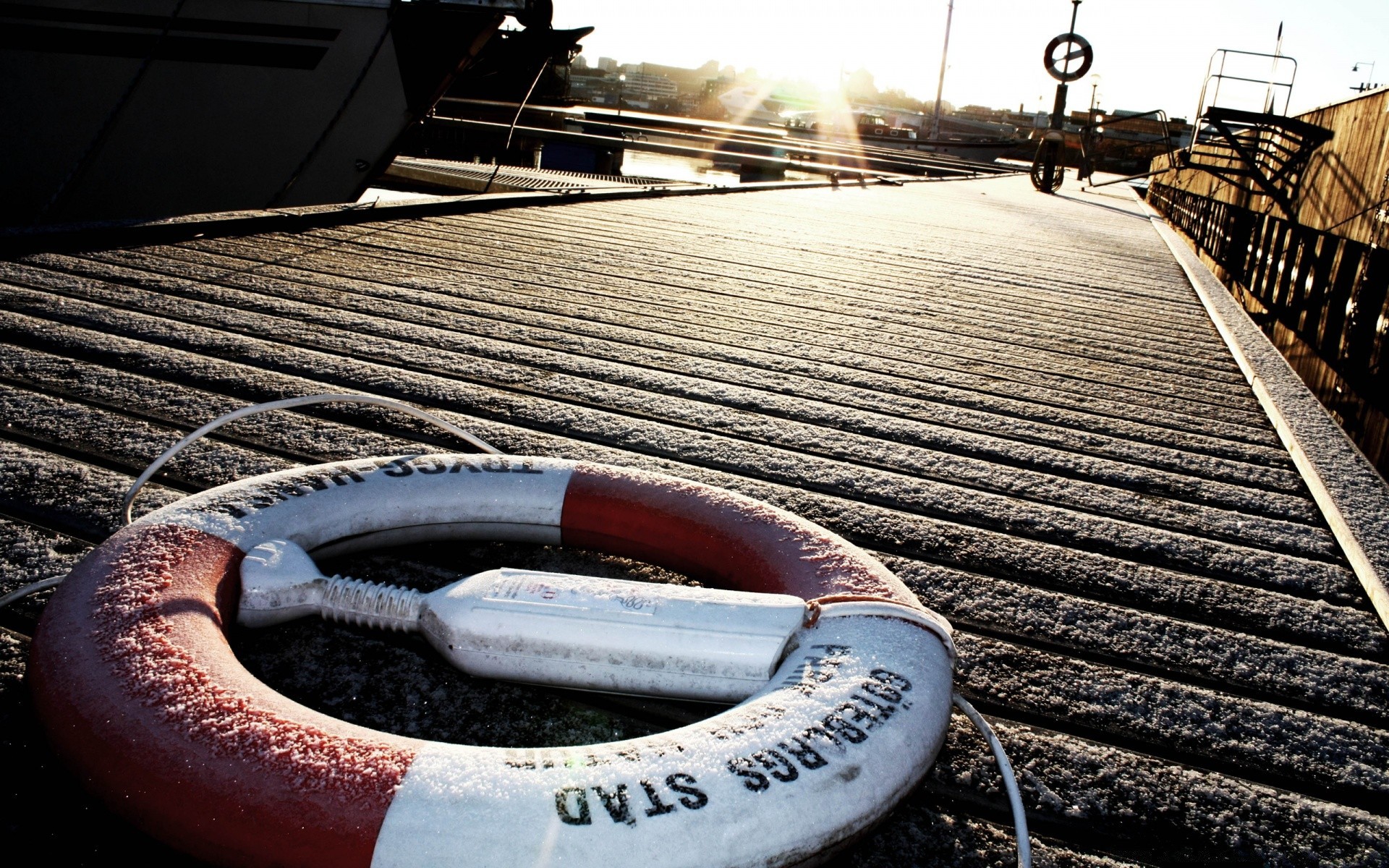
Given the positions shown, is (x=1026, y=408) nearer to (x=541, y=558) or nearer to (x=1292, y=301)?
(x=541, y=558)

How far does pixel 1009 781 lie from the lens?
99cm

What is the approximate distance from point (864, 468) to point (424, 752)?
134 centimetres

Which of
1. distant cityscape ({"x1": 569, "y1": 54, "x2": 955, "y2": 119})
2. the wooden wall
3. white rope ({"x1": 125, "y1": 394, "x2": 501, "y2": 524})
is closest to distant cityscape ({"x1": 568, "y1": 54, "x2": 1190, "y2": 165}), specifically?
distant cityscape ({"x1": 569, "y1": 54, "x2": 955, "y2": 119})

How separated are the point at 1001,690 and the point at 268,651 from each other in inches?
37.3

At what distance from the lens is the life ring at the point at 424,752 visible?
2.55 ft

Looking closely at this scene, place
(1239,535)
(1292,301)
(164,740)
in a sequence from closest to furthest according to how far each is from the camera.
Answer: (164,740)
(1239,535)
(1292,301)

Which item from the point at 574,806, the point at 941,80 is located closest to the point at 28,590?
the point at 574,806

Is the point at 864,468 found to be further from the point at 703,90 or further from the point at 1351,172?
the point at 703,90

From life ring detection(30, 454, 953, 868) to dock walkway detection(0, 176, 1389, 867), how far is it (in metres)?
0.12

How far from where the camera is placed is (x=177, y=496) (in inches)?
61.3

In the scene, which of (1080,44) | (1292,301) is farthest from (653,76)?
(1292,301)

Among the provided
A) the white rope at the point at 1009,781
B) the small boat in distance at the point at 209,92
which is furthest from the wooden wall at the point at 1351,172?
the white rope at the point at 1009,781

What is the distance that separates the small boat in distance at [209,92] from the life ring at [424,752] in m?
6.74

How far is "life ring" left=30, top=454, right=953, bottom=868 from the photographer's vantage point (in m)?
0.78
